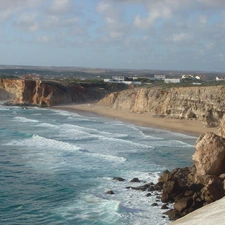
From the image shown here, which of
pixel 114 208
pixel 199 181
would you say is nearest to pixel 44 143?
pixel 114 208

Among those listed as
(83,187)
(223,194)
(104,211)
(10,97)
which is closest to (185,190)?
(223,194)

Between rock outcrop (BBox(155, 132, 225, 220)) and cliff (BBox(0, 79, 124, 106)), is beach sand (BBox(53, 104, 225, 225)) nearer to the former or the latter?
rock outcrop (BBox(155, 132, 225, 220))

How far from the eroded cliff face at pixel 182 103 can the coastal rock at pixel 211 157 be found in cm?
2230

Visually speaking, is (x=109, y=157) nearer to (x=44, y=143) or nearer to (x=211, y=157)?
(x=44, y=143)

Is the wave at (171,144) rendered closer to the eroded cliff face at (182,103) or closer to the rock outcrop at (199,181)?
the eroded cliff face at (182,103)

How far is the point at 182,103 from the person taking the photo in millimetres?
50250

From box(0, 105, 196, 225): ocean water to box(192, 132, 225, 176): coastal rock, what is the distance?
292 cm

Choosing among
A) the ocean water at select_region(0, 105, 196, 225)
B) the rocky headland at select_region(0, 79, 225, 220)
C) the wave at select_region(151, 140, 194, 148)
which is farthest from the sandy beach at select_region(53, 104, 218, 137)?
the wave at select_region(151, 140, 194, 148)

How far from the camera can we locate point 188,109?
162 feet

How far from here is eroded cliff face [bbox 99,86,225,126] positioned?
146ft

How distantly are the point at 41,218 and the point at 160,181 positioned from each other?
7.02m

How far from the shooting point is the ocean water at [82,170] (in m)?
18.7

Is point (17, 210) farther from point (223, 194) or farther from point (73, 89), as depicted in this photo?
point (73, 89)

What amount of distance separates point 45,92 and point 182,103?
1350 inches
